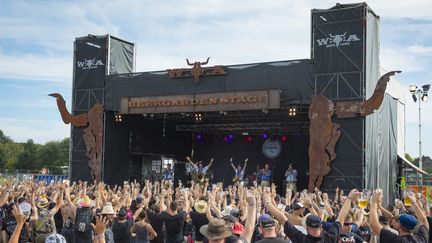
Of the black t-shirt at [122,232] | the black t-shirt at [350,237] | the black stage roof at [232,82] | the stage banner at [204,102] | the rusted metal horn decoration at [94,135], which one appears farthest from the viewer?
the rusted metal horn decoration at [94,135]

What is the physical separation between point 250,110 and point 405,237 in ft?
53.7

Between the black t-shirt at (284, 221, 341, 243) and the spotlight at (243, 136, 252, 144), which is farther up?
the spotlight at (243, 136, 252, 144)

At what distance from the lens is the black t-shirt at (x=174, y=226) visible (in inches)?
312

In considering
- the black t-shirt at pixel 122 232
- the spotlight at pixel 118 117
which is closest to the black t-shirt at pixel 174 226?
the black t-shirt at pixel 122 232

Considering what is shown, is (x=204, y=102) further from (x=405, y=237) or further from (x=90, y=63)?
(x=405, y=237)

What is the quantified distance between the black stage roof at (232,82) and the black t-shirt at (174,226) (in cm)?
1167

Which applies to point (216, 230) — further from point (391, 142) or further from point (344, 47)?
point (391, 142)

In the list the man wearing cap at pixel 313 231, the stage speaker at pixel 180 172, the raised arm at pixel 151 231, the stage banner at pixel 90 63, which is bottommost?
the stage speaker at pixel 180 172

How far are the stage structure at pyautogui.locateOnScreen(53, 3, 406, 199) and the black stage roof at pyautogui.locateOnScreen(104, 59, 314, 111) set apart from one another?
0.12 ft

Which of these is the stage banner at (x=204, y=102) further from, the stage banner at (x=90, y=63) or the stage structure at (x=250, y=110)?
the stage banner at (x=90, y=63)

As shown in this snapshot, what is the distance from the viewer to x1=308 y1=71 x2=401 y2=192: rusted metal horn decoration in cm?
1800

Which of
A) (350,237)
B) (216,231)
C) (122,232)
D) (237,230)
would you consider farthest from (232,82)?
(216,231)

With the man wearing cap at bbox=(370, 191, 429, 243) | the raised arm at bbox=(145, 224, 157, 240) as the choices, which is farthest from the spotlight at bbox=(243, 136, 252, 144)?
the man wearing cap at bbox=(370, 191, 429, 243)

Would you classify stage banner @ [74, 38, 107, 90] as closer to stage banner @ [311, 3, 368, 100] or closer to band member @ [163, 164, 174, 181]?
band member @ [163, 164, 174, 181]
